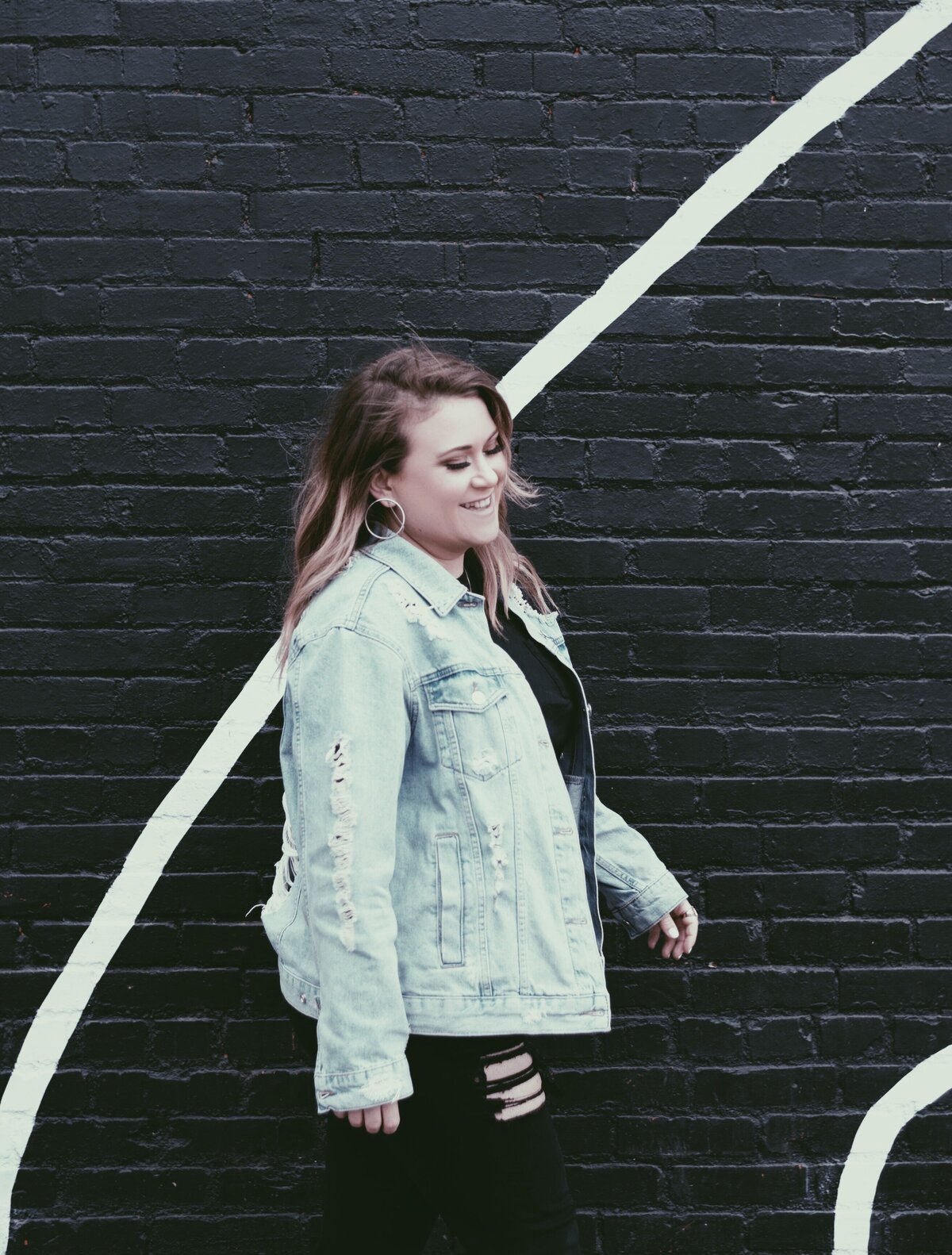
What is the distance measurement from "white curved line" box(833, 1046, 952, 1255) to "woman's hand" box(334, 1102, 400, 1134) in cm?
155

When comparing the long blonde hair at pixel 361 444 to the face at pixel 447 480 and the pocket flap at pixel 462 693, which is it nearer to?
the face at pixel 447 480

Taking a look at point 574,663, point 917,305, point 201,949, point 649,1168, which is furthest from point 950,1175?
point 917,305

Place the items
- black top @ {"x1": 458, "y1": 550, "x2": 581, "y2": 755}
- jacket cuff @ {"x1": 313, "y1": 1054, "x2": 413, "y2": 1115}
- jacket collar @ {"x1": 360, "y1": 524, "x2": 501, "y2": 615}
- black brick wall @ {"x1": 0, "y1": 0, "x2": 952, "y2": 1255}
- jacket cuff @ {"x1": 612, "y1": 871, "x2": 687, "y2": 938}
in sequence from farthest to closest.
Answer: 1. black brick wall @ {"x1": 0, "y1": 0, "x2": 952, "y2": 1255}
2. jacket cuff @ {"x1": 612, "y1": 871, "x2": 687, "y2": 938}
3. black top @ {"x1": 458, "y1": 550, "x2": 581, "y2": 755}
4. jacket collar @ {"x1": 360, "y1": 524, "x2": 501, "y2": 615}
5. jacket cuff @ {"x1": 313, "y1": 1054, "x2": 413, "y2": 1115}

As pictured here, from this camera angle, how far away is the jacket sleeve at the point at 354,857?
1710 mm

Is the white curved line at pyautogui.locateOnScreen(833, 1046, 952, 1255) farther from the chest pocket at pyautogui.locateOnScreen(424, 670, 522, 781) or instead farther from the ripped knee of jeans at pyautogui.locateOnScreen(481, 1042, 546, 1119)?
the chest pocket at pyautogui.locateOnScreen(424, 670, 522, 781)

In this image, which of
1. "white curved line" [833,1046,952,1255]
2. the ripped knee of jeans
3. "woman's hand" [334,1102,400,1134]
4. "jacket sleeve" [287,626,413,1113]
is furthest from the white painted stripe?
"white curved line" [833,1046,952,1255]

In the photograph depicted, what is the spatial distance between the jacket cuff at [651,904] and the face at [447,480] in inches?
31.1

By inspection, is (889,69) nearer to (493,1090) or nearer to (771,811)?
(771,811)

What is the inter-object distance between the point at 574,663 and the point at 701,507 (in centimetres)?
49

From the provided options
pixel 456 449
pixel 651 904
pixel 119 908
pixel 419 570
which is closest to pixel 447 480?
pixel 456 449

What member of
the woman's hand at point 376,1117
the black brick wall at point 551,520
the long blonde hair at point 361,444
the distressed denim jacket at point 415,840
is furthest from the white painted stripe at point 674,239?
the woman's hand at point 376,1117

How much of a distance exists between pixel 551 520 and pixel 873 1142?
172cm

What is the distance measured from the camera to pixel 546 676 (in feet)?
6.90

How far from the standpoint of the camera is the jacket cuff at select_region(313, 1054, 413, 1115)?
1695 mm
